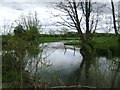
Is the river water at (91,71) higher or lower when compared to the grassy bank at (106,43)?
lower

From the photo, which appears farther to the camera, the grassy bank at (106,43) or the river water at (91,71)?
the grassy bank at (106,43)

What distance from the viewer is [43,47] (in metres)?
2.96

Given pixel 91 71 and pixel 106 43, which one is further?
pixel 106 43

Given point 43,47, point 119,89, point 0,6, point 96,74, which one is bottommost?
point 119,89

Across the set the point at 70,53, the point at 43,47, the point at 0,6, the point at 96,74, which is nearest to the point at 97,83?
the point at 96,74

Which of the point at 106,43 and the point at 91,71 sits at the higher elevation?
the point at 106,43

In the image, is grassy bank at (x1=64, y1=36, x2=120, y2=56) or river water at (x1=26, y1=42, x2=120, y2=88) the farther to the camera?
grassy bank at (x1=64, y1=36, x2=120, y2=56)

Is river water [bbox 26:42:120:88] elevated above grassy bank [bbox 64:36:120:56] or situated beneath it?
situated beneath

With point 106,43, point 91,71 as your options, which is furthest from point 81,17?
point 91,71

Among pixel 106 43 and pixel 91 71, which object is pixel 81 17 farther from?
pixel 91 71

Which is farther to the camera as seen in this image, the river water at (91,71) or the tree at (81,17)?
the tree at (81,17)

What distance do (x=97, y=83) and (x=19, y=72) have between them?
0.85m

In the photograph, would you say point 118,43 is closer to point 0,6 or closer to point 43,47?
point 43,47

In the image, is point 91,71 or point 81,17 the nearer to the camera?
point 91,71
